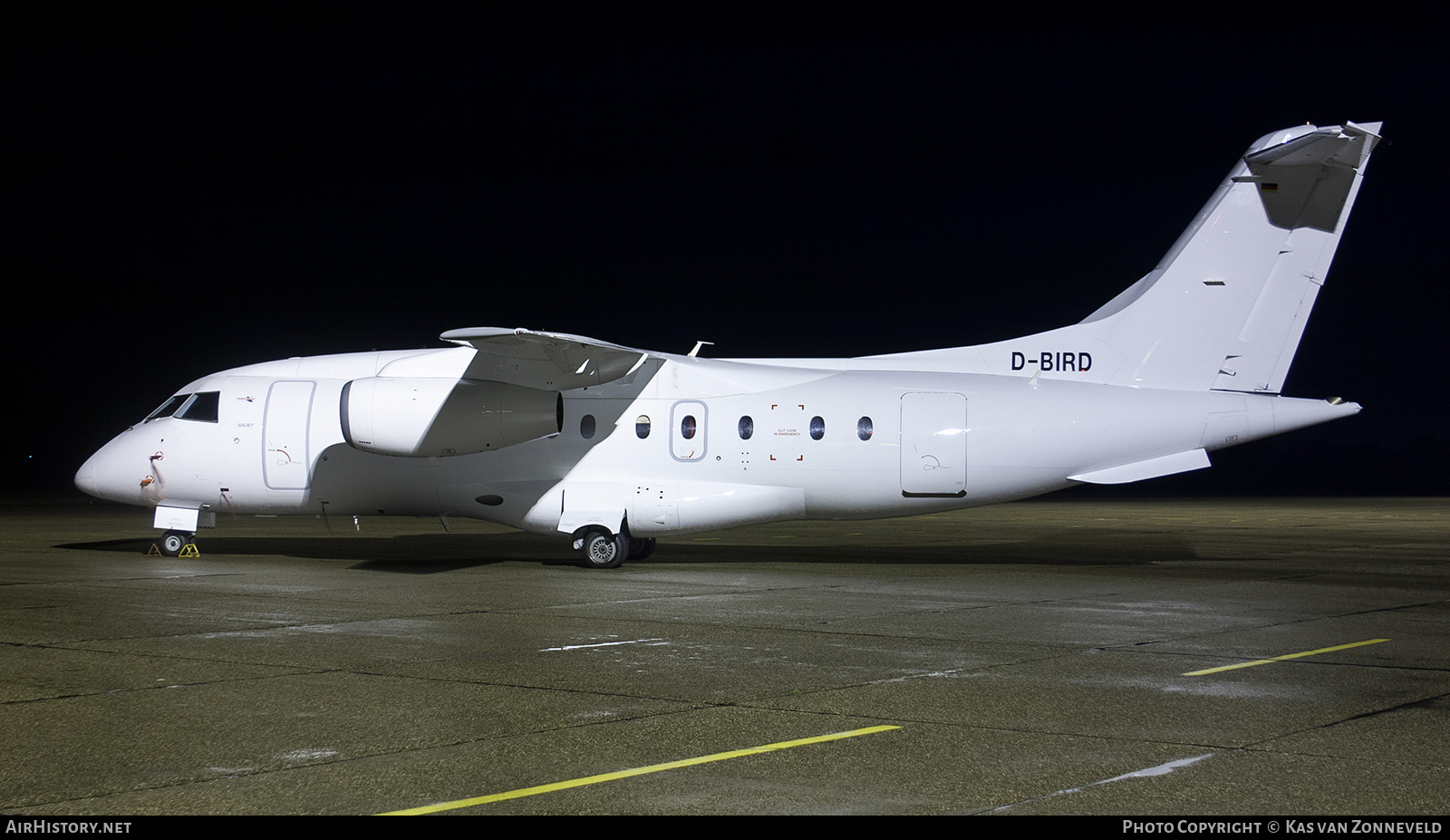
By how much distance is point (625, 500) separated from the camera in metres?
17.7

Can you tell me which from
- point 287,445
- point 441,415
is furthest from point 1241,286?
point 287,445

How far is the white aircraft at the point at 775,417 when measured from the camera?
1664 cm

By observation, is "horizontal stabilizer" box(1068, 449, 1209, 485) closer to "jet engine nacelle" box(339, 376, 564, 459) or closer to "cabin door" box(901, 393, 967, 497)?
"cabin door" box(901, 393, 967, 497)

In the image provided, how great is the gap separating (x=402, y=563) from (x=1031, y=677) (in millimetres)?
12118

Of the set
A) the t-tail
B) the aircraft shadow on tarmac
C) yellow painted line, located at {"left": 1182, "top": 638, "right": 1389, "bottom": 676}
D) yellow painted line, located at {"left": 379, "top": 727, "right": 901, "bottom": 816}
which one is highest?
the t-tail

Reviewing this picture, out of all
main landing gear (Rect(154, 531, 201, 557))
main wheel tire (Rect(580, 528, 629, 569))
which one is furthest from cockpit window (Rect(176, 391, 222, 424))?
main wheel tire (Rect(580, 528, 629, 569))

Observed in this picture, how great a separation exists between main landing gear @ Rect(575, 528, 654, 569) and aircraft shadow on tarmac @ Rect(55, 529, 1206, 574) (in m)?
0.77

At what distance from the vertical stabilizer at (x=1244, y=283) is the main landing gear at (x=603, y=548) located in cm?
782

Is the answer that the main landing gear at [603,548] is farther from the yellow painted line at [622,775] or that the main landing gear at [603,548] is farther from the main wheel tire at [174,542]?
the yellow painted line at [622,775]

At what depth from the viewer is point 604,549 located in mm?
17625

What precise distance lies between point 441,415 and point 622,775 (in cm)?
1183

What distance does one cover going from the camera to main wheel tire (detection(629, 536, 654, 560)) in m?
19.3

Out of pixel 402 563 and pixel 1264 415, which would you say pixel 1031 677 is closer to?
pixel 1264 415

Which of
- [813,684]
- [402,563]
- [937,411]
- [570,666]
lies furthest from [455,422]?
[813,684]
